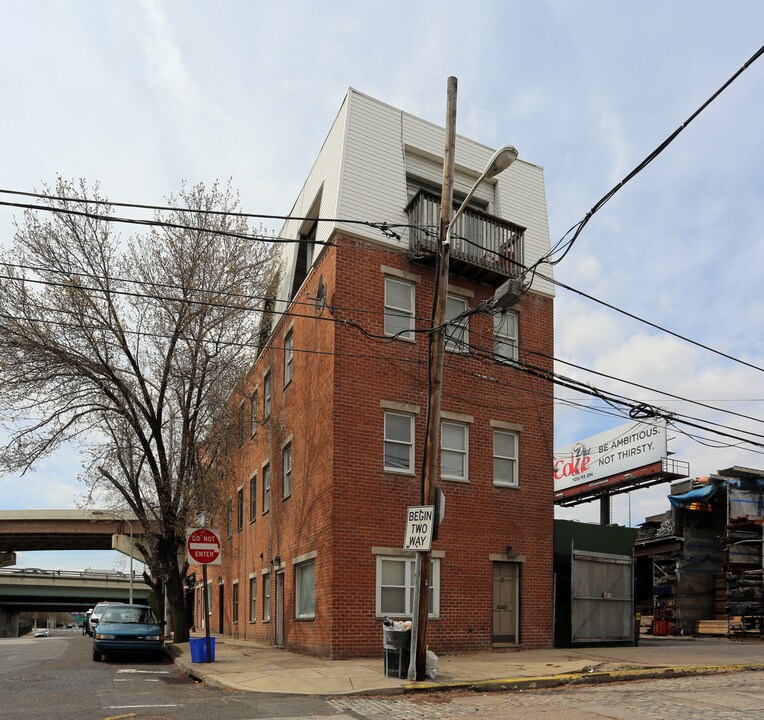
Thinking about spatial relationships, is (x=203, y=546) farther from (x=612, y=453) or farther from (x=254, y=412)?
(x=612, y=453)

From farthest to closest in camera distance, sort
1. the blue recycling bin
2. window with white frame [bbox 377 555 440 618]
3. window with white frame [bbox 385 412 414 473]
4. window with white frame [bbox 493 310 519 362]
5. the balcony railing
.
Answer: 1. window with white frame [bbox 493 310 519 362]
2. the balcony railing
3. window with white frame [bbox 385 412 414 473]
4. window with white frame [bbox 377 555 440 618]
5. the blue recycling bin

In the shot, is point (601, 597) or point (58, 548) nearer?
point (601, 597)

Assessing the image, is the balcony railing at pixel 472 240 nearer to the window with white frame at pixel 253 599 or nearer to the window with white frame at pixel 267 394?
the window with white frame at pixel 267 394

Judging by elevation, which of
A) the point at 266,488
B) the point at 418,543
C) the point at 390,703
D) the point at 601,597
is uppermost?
the point at 266,488

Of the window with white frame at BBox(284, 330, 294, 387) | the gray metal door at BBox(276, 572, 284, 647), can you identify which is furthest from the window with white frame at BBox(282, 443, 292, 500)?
the gray metal door at BBox(276, 572, 284, 647)

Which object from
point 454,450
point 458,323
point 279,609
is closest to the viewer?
point 454,450

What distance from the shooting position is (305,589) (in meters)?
20.3

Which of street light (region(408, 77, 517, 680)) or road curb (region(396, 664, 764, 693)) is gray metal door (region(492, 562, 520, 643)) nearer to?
road curb (region(396, 664, 764, 693))

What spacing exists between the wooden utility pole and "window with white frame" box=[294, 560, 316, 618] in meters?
6.08

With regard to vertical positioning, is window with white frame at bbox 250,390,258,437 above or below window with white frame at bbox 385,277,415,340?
below

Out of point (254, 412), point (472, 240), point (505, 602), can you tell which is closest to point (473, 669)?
point (505, 602)

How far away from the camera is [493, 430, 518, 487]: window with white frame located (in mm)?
20828

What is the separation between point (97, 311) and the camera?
21.2m

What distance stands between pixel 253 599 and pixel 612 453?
61.5 ft
